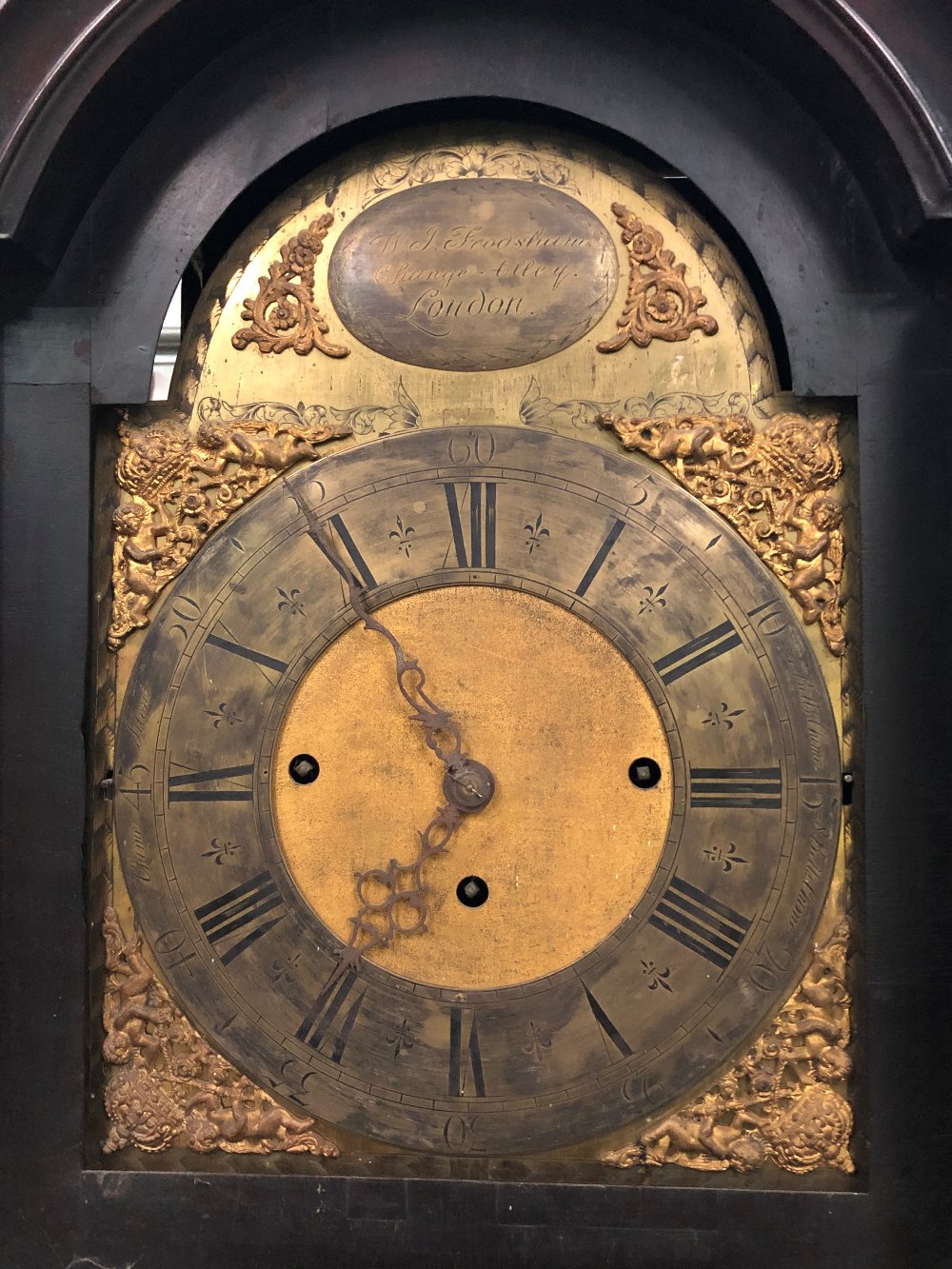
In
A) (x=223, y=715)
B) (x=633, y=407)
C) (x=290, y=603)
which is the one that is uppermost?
(x=633, y=407)

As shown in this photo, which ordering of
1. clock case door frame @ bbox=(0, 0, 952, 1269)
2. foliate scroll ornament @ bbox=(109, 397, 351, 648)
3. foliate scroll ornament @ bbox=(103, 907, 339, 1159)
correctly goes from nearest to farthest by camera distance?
clock case door frame @ bbox=(0, 0, 952, 1269)
foliate scroll ornament @ bbox=(103, 907, 339, 1159)
foliate scroll ornament @ bbox=(109, 397, 351, 648)

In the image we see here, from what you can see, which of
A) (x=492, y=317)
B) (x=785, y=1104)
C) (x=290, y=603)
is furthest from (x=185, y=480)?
(x=785, y=1104)

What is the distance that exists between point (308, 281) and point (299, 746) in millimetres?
991

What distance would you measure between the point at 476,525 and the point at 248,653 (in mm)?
544

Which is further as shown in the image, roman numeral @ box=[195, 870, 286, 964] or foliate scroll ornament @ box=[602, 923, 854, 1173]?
roman numeral @ box=[195, 870, 286, 964]

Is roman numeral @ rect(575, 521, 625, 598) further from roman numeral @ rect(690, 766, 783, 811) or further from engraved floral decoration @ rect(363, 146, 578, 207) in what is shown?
engraved floral decoration @ rect(363, 146, 578, 207)

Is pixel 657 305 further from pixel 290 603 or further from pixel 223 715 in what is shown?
pixel 223 715

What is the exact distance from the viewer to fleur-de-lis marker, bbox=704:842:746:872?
2338mm

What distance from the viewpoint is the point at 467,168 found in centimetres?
252

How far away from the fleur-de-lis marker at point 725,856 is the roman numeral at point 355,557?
2.86 ft

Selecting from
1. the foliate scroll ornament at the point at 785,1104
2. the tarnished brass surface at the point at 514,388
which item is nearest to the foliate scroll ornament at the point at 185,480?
the tarnished brass surface at the point at 514,388

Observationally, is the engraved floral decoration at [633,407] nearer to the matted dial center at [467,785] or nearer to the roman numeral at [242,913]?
the matted dial center at [467,785]

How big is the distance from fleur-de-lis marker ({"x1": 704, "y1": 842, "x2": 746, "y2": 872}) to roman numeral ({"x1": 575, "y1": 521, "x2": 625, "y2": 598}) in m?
0.58
